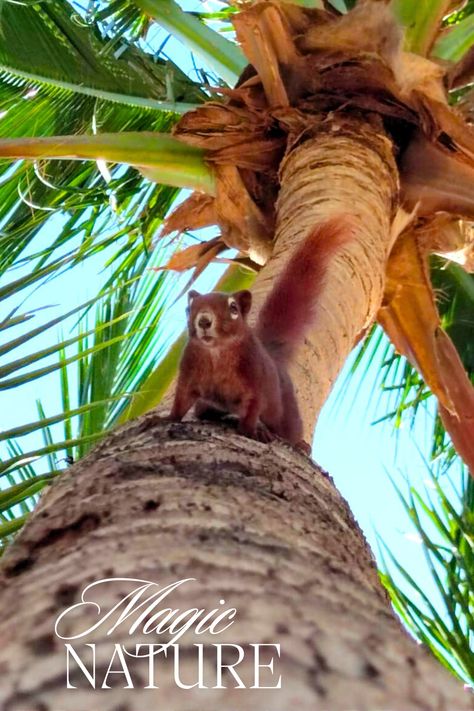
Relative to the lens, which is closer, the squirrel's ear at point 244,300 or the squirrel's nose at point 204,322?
the squirrel's nose at point 204,322

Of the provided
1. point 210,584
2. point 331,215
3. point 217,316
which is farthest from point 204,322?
point 210,584

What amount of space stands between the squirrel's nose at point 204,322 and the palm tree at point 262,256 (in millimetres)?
195

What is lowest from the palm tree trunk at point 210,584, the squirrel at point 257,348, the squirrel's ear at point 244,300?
the palm tree trunk at point 210,584

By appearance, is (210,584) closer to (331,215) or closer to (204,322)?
(204,322)

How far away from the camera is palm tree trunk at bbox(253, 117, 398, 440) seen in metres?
2.03

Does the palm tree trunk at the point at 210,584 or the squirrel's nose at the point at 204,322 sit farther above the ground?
the squirrel's nose at the point at 204,322

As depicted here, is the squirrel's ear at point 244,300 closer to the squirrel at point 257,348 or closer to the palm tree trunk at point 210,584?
the squirrel at point 257,348

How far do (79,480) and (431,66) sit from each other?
6.31 feet

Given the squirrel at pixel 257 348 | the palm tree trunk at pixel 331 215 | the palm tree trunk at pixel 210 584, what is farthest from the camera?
the palm tree trunk at pixel 331 215

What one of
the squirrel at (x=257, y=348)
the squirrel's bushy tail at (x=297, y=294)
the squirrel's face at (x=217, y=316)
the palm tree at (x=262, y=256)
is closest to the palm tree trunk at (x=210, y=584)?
the palm tree at (x=262, y=256)

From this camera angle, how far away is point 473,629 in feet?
6.86

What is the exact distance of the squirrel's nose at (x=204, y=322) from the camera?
1987mm

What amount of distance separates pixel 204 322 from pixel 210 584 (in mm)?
1277

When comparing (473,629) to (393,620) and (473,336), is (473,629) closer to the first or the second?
(393,620)
